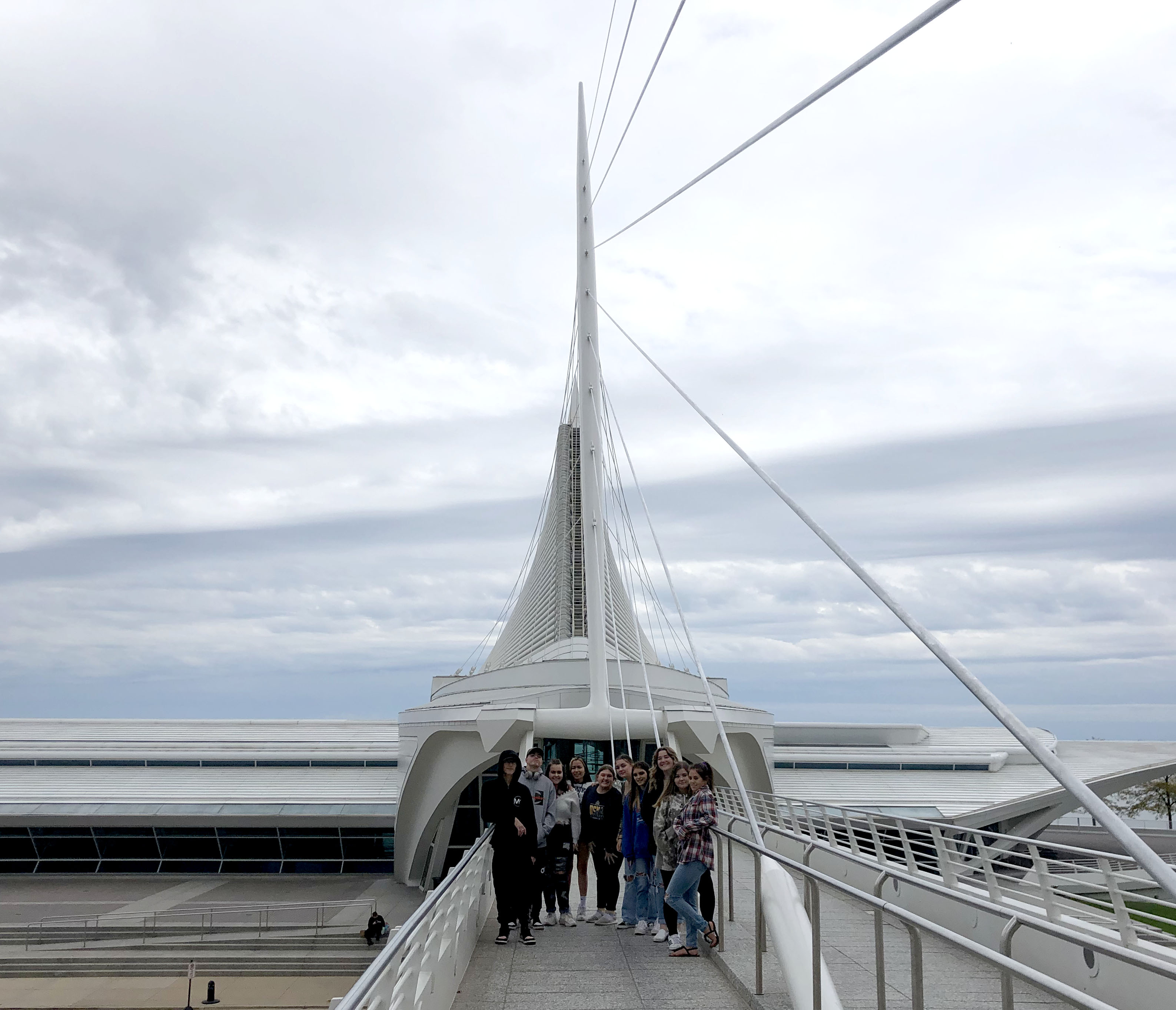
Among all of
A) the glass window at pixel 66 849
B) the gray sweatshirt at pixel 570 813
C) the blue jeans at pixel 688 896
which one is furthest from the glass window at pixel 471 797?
the blue jeans at pixel 688 896

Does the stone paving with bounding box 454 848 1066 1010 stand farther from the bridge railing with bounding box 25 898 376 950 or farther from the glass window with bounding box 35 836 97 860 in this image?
the glass window with bounding box 35 836 97 860

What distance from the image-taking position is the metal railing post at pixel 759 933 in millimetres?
5426

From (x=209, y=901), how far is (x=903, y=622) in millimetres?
21447

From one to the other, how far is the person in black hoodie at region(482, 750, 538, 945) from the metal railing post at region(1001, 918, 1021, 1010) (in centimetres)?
413

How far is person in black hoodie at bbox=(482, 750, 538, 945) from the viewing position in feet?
23.1

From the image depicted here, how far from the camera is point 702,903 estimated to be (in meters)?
6.95

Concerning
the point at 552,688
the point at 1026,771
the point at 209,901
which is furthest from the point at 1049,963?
the point at 1026,771

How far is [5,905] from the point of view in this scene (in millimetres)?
21656

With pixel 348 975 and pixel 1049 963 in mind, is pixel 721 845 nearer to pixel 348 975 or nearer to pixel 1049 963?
pixel 1049 963

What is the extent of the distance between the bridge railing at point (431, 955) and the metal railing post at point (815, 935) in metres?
1.78

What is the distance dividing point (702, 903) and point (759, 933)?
1489mm

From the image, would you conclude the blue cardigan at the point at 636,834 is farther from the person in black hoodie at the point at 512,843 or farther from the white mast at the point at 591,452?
the white mast at the point at 591,452

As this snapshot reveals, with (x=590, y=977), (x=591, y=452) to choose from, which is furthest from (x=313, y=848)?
(x=590, y=977)

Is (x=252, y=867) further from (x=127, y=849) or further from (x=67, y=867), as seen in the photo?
(x=67, y=867)
